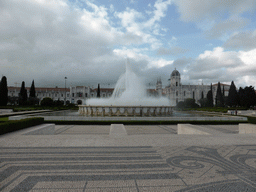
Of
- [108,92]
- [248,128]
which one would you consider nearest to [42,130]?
[248,128]

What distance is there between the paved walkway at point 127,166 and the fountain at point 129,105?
11499 mm

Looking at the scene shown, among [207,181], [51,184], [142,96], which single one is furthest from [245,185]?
[142,96]

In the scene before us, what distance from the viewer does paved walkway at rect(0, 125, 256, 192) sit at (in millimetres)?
3084

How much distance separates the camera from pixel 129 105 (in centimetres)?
1847

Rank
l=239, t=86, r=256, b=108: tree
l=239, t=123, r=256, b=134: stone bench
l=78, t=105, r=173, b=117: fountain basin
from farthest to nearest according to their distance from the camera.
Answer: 1. l=239, t=86, r=256, b=108: tree
2. l=78, t=105, r=173, b=117: fountain basin
3. l=239, t=123, r=256, b=134: stone bench

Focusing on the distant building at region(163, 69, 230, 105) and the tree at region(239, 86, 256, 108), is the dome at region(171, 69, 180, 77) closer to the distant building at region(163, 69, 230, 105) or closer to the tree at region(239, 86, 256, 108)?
the distant building at region(163, 69, 230, 105)

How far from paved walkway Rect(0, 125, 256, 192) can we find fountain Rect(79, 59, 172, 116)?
453 inches

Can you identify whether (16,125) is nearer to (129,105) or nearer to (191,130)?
(191,130)

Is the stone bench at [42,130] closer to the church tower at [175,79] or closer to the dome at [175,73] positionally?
the church tower at [175,79]

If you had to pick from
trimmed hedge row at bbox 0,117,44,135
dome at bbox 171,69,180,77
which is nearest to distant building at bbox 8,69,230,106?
dome at bbox 171,69,180,77

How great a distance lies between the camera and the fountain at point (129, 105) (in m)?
17.4

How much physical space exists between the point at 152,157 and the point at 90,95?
3401 inches

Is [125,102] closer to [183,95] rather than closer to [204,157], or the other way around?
[204,157]

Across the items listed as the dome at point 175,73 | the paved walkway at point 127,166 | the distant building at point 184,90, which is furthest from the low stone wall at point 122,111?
the dome at point 175,73
